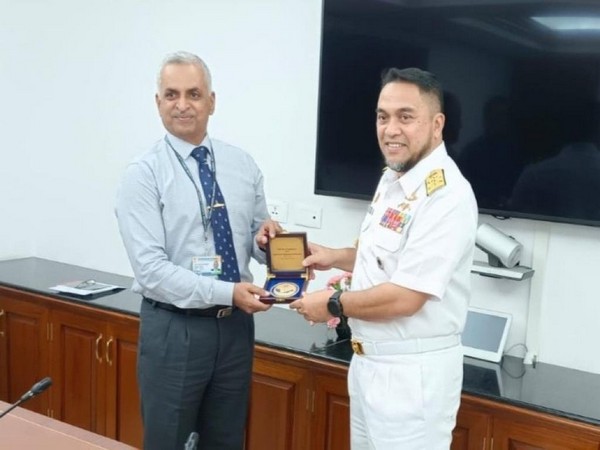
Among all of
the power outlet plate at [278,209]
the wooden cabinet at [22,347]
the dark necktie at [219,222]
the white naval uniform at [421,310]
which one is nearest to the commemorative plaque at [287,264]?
the dark necktie at [219,222]

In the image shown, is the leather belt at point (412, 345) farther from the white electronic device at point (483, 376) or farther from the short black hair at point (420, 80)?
the short black hair at point (420, 80)

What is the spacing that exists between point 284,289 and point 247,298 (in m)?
0.17

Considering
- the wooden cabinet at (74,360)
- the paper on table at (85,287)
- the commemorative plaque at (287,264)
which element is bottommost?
the wooden cabinet at (74,360)

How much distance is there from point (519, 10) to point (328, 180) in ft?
3.19

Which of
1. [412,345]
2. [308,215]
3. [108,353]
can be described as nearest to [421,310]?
[412,345]

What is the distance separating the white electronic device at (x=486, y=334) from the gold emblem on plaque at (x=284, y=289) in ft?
2.43

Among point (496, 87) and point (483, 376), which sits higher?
point (496, 87)

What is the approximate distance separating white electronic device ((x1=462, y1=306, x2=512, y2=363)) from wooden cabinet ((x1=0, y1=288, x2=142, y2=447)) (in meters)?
1.37

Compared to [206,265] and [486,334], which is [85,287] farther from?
[486,334]

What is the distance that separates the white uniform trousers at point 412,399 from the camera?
6.32ft

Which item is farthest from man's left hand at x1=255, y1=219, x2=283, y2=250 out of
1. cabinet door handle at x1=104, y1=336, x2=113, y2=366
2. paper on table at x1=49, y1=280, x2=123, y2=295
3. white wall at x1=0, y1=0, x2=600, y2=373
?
paper on table at x1=49, y1=280, x2=123, y2=295

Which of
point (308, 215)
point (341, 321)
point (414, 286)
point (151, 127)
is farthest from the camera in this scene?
point (151, 127)

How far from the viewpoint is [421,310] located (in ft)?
6.37

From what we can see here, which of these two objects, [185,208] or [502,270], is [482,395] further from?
[185,208]
